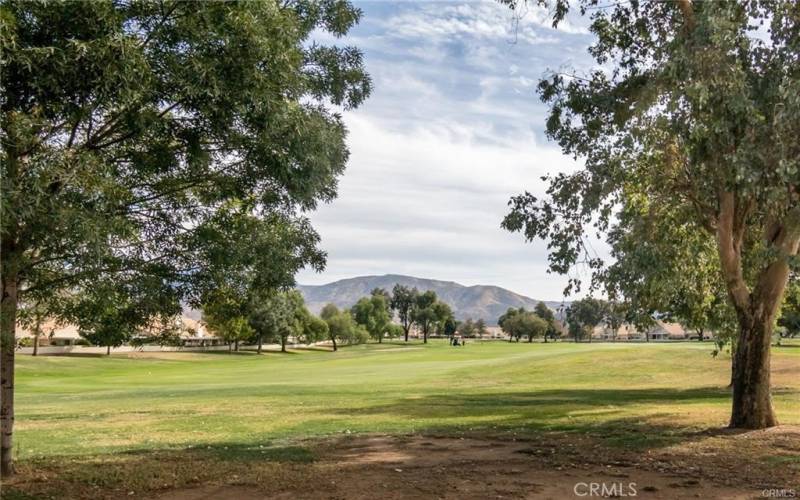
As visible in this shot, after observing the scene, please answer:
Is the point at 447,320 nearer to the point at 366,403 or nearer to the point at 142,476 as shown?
the point at 366,403

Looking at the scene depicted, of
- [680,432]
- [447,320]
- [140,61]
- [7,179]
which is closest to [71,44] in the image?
[140,61]

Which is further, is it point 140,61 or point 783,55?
point 783,55

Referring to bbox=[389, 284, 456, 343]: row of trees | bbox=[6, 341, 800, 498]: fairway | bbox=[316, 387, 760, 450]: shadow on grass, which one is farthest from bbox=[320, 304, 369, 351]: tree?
bbox=[316, 387, 760, 450]: shadow on grass

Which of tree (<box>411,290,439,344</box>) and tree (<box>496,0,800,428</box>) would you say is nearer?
tree (<box>496,0,800,428</box>)

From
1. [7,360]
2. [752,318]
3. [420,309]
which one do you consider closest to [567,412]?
[752,318]

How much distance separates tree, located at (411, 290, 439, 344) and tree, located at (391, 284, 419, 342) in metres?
2.30

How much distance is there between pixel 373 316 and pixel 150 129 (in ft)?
409

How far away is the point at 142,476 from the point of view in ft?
34.8

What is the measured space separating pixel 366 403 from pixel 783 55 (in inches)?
678

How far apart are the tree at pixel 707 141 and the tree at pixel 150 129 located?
539 centimetres

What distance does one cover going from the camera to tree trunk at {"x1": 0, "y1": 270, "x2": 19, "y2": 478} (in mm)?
8250

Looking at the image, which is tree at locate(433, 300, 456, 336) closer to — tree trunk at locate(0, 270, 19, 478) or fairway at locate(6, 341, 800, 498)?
fairway at locate(6, 341, 800, 498)

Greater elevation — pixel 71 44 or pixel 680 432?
pixel 71 44

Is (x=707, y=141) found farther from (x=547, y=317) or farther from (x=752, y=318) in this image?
(x=547, y=317)
